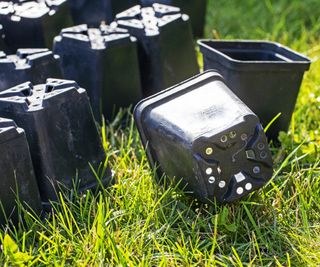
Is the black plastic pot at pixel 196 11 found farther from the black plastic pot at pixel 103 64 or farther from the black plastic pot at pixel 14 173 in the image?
the black plastic pot at pixel 14 173

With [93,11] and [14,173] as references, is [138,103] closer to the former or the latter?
[14,173]

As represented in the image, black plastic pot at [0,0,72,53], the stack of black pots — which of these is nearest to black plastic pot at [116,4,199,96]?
the stack of black pots

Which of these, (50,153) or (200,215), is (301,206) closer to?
(200,215)

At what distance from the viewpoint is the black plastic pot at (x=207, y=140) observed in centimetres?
192

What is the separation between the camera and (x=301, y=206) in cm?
208

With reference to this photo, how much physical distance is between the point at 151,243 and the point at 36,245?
345 mm

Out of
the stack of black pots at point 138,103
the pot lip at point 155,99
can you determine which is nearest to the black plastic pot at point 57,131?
the stack of black pots at point 138,103

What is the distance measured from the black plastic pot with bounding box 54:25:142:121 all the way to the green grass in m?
0.28

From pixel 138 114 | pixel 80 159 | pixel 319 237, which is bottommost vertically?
pixel 319 237

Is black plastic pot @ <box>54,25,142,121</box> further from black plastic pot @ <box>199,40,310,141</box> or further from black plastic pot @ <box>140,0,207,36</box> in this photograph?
black plastic pot @ <box>140,0,207,36</box>

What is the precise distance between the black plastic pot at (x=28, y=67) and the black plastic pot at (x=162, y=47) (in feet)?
1.31

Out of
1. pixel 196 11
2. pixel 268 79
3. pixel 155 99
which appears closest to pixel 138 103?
pixel 155 99

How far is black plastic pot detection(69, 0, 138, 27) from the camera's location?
10.9 ft

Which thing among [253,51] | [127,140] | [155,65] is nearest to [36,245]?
[127,140]
